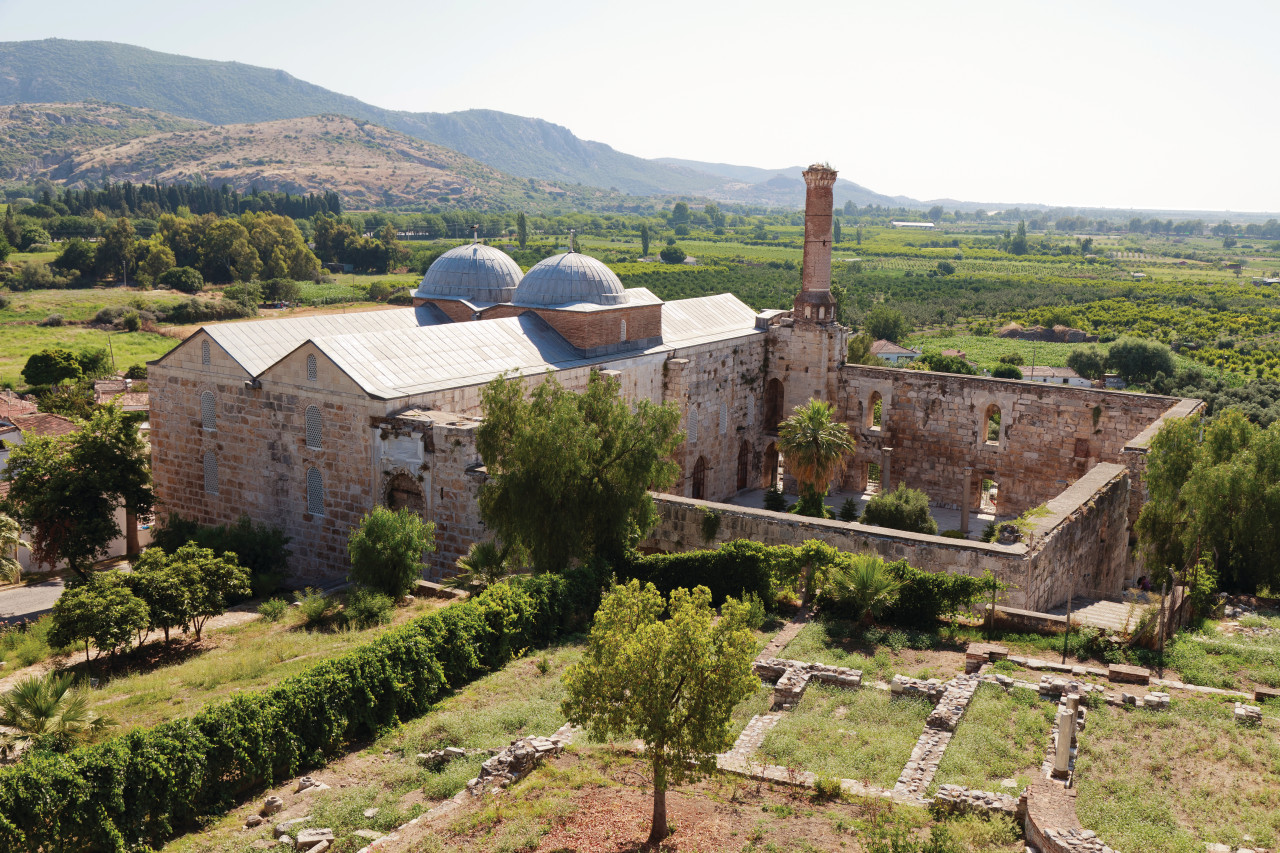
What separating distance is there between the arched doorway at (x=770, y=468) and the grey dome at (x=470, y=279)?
39.3 feet

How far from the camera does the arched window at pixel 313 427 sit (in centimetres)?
2550

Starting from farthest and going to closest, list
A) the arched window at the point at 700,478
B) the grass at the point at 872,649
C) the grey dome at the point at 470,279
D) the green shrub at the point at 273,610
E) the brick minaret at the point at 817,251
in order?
1. the brick minaret at the point at 817,251
2. the grey dome at the point at 470,279
3. the arched window at the point at 700,478
4. the green shrub at the point at 273,610
5. the grass at the point at 872,649

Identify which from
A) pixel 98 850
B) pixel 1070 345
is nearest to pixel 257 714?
pixel 98 850

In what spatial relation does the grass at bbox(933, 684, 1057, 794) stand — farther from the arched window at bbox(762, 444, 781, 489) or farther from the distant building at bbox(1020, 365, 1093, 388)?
the distant building at bbox(1020, 365, 1093, 388)

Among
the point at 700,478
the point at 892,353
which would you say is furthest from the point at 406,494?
the point at 892,353

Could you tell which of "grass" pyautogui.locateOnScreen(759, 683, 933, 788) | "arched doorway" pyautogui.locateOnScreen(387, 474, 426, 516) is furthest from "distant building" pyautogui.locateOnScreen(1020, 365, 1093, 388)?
"grass" pyautogui.locateOnScreen(759, 683, 933, 788)

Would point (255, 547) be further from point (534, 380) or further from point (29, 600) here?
point (534, 380)

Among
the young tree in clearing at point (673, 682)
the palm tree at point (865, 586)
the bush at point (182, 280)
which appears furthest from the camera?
the bush at point (182, 280)

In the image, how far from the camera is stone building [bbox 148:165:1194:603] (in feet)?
81.7

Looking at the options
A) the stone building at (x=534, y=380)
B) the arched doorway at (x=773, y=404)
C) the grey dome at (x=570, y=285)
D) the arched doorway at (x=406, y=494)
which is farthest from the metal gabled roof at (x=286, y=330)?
the arched doorway at (x=773, y=404)

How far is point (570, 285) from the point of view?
32.4 metres

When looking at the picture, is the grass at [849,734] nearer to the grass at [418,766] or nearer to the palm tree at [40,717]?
the grass at [418,766]

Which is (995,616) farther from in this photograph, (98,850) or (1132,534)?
(98,850)

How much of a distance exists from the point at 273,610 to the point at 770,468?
876 inches
